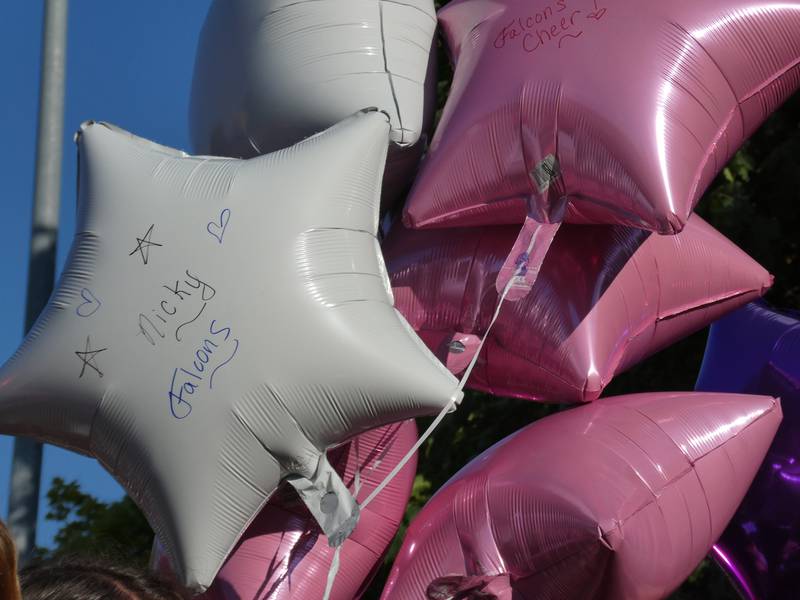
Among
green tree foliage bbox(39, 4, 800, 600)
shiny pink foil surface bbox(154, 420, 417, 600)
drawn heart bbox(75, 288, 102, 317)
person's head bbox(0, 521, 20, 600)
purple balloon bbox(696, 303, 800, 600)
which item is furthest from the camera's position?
green tree foliage bbox(39, 4, 800, 600)

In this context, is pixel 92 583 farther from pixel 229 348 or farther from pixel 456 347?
pixel 456 347

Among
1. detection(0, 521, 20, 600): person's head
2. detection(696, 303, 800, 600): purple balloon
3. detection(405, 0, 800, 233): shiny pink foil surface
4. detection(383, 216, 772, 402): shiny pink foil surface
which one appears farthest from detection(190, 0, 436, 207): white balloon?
detection(0, 521, 20, 600): person's head

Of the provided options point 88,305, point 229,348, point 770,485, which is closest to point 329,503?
point 229,348

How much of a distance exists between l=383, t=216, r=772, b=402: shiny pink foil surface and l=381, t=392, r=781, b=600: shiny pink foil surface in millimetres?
111

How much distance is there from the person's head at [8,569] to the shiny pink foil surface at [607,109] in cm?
149

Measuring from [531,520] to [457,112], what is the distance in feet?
2.62

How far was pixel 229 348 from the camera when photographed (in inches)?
80.0

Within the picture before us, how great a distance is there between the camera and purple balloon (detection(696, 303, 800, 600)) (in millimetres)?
2434

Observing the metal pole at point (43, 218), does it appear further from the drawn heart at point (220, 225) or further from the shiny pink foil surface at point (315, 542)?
the drawn heart at point (220, 225)

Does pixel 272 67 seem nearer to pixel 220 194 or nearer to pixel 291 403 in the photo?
pixel 220 194

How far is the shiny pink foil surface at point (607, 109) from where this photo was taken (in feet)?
7.20

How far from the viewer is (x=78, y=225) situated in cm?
234

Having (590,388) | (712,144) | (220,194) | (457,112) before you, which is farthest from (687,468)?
(220,194)

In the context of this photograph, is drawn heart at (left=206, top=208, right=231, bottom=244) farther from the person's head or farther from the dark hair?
the person's head
